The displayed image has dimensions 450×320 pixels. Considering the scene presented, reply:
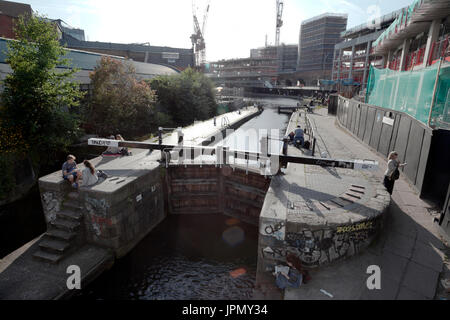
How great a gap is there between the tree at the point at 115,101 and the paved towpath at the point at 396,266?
26417 mm

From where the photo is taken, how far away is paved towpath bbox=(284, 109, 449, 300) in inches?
282

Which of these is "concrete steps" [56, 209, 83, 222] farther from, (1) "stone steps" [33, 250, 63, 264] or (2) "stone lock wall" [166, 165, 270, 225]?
(2) "stone lock wall" [166, 165, 270, 225]

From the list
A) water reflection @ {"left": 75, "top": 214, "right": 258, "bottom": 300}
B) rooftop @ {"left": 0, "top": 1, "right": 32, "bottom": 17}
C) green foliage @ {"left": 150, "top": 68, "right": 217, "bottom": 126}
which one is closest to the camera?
water reflection @ {"left": 75, "top": 214, "right": 258, "bottom": 300}

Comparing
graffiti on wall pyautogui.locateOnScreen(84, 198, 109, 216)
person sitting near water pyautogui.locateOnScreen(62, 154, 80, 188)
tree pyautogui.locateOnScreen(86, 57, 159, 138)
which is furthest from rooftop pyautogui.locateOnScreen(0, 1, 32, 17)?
graffiti on wall pyautogui.locateOnScreen(84, 198, 109, 216)

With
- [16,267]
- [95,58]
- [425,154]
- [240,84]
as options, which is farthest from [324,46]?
[16,267]

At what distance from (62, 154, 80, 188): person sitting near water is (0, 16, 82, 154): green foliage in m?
9.02

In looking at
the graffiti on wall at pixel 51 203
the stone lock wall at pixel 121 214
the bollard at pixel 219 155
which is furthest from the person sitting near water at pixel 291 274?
the graffiti on wall at pixel 51 203

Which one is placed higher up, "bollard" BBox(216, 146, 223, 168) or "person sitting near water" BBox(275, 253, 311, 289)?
"bollard" BBox(216, 146, 223, 168)

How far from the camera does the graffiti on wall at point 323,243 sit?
8242 mm

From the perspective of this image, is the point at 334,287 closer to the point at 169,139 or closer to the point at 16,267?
the point at 16,267

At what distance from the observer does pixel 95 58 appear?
1405 inches

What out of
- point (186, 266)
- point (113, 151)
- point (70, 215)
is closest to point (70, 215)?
point (70, 215)

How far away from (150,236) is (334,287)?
9.85m

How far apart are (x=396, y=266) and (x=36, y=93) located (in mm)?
23403
